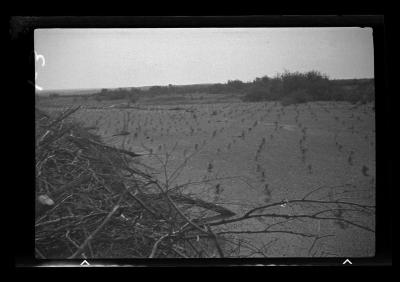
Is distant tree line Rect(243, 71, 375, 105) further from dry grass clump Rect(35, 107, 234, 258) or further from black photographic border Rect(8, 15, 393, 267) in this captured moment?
dry grass clump Rect(35, 107, 234, 258)

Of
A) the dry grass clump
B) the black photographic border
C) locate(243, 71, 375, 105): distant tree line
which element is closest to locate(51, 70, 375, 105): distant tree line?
locate(243, 71, 375, 105): distant tree line

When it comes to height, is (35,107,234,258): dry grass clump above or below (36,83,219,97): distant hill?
below

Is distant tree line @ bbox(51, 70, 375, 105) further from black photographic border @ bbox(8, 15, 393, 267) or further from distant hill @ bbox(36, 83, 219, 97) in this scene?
black photographic border @ bbox(8, 15, 393, 267)

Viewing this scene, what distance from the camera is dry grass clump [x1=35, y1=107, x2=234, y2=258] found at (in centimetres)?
248

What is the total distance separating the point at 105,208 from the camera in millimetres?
2496

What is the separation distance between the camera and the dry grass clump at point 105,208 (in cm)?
248
